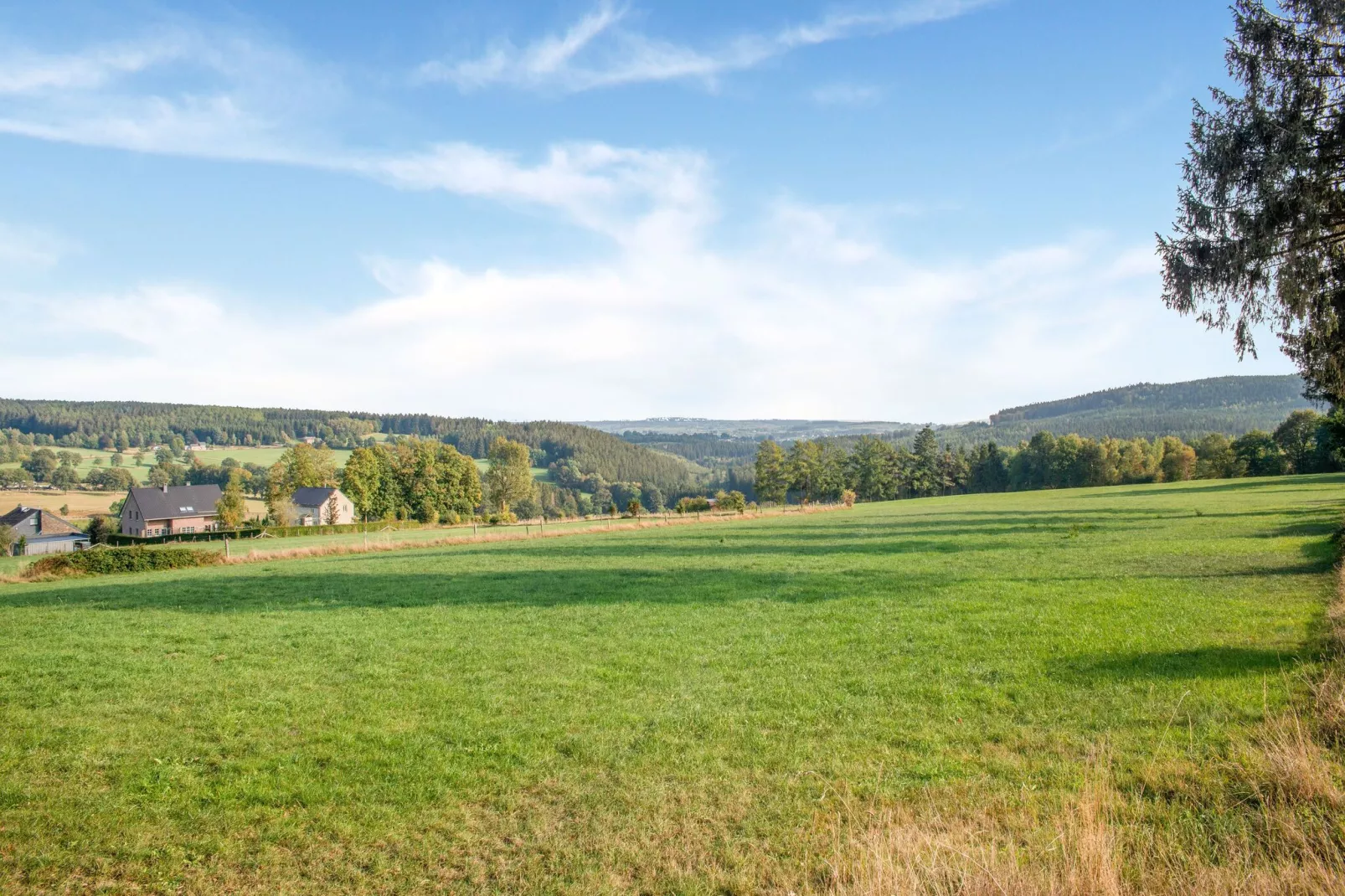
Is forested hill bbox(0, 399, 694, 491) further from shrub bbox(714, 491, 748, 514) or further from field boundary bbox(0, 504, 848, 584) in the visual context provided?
field boundary bbox(0, 504, 848, 584)

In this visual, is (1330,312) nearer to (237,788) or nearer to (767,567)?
(767,567)

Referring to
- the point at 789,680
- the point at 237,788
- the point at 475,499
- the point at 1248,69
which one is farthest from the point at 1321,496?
the point at 475,499

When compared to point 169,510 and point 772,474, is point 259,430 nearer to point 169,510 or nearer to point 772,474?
point 169,510

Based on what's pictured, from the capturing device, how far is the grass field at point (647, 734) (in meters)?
5.34

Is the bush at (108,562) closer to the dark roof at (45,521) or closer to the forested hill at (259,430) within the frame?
the dark roof at (45,521)

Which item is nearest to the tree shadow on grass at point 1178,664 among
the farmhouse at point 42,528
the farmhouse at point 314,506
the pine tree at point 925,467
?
the farmhouse at point 314,506

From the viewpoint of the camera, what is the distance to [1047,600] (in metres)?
15.7

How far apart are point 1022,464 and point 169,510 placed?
129045 mm

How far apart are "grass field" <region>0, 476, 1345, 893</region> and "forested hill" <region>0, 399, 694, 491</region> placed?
150 metres

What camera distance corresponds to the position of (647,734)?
26.7 feet

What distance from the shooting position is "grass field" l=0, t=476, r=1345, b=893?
17.5 ft

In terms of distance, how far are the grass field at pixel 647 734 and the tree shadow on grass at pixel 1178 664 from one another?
0.21ft

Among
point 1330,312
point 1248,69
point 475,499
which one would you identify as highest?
point 1248,69

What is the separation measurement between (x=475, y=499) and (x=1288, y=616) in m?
95.7
